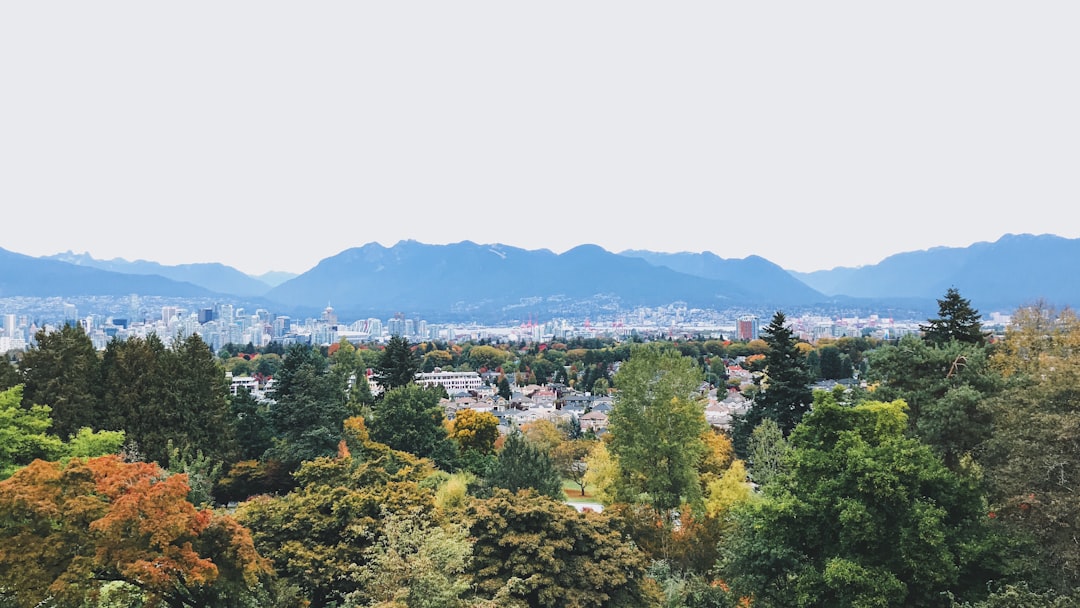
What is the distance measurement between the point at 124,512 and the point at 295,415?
12.4 metres

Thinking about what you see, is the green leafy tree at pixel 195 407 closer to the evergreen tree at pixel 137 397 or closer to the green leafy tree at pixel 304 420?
the evergreen tree at pixel 137 397

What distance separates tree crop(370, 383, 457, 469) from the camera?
22.6 meters

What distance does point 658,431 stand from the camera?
15.6 metres

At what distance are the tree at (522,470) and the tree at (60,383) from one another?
33.9 ft

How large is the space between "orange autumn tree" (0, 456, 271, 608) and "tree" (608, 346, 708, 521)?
8846 mm

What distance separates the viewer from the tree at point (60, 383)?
16859 mm

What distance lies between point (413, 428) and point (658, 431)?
32.3ft

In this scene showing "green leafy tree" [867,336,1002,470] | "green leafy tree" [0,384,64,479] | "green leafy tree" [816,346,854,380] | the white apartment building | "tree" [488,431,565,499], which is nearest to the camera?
"green leafy tree" [867,336,1002,470]

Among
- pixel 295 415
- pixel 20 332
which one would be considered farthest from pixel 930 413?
pixel 20 332

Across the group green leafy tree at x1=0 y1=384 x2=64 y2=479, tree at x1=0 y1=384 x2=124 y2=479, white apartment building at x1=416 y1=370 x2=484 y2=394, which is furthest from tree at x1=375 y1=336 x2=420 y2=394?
white apartment building at x1=416 y1=370 x2=484 y2=394

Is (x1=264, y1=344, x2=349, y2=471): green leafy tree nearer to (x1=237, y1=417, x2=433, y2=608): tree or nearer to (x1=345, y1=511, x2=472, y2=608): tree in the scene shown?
(x1=237, y1=417, x2=433, y2=608): tree

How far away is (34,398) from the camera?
1695 cm

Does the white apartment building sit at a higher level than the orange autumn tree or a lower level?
lower

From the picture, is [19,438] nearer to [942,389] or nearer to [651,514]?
[651,514]
